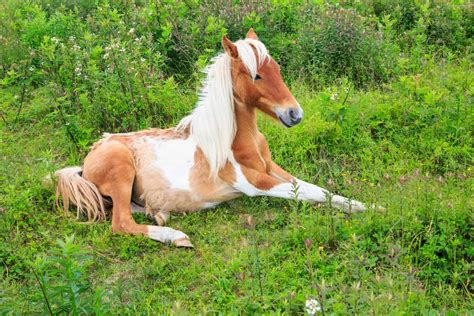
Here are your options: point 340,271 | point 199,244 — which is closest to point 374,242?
point 340,271

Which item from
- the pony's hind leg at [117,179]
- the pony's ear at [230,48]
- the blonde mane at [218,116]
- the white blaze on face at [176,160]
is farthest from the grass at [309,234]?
the pony's ear at [230,48]

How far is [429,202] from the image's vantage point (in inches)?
176

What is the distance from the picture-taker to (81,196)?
5301 millimetres

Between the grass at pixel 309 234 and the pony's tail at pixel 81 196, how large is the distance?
0.45 feet

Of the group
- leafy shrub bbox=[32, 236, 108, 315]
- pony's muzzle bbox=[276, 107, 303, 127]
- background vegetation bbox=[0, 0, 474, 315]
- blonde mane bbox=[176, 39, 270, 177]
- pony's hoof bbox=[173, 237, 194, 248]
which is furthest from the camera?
blonde mane bbox=[176, 39, 270, 177]

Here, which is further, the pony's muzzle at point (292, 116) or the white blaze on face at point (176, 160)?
the white blaze on face at point (176, 160)

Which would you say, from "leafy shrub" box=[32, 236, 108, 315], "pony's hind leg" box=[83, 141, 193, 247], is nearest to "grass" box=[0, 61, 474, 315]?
A: "leafy shrub" box=[32, 236, 108, 315]

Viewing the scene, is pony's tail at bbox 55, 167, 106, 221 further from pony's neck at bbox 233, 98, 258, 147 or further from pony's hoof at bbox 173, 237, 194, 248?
pony's neck at bbox 233, 98, 258, 147

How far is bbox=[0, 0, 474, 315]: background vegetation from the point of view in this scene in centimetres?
382

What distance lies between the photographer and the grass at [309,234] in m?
3.61

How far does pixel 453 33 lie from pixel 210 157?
4571 millimetres

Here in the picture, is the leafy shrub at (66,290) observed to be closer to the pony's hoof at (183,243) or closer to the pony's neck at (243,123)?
the pony's hoof at (183,243)

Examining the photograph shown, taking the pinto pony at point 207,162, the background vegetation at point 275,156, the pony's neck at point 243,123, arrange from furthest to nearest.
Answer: the pony's neck at point 243,123 < the pinto pony at point 207,162 < the background vegetation at point 275,156

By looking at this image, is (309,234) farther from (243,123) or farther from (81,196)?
(81,196)
